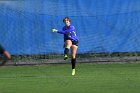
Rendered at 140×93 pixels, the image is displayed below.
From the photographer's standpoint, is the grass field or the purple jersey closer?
the grass field

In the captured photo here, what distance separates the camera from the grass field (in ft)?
40.1

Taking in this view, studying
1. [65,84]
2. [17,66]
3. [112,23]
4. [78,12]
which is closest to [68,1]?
[78,12]

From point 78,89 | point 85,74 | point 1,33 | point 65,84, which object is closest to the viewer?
point 78,89

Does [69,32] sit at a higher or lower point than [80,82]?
higher

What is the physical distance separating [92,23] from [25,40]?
269cm

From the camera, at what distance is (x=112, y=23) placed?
2067 cm

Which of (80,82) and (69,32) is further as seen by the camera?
(69,32)

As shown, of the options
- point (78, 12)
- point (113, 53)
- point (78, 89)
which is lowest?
point (78, 89)

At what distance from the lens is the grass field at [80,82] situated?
1223cm

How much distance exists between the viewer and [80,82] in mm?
13891

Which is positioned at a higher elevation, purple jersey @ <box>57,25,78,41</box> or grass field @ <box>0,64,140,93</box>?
purple jersey @ <box>57,25,78,41</box>

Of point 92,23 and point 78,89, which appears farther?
point 92,23

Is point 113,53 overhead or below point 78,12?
below

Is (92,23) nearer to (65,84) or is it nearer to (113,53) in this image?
(113,53)
